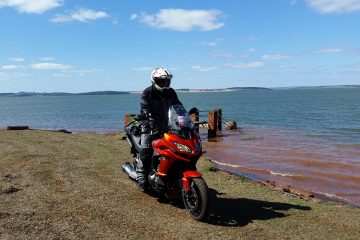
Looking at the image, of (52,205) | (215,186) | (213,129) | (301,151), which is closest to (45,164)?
(52,205)

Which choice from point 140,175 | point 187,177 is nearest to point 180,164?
point 187,177

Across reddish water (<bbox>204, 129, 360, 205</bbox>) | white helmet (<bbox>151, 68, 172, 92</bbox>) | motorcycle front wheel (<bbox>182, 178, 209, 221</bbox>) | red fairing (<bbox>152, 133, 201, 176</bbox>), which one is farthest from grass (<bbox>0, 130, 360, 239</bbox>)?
reddish water (<bbox>204, 129, 360, 205</bbox>)

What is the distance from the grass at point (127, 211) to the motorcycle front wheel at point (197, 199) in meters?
0.14

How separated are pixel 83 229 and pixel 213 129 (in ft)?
64.5

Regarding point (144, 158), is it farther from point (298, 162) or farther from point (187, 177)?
point (298, 162)

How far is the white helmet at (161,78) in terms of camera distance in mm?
7113

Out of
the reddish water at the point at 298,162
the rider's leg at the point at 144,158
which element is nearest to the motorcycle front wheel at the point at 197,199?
the rider's leg at the point at 144,158

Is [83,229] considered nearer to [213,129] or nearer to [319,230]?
[319,230]

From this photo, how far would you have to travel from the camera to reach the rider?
717 centimetres

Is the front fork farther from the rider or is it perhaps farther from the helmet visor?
the helmet visor

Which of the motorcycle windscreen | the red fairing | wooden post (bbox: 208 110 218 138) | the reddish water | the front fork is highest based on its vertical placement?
the motorcycle windscreen

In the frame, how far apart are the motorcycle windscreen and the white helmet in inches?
24.0

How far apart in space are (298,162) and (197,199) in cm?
1074

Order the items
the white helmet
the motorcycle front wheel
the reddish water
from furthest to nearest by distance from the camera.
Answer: the reddish water
the white helmet
the motorcycle front wheel
